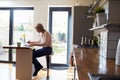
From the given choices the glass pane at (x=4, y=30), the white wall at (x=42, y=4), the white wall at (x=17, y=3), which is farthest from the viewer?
the glass pane at (x=4, y=30)

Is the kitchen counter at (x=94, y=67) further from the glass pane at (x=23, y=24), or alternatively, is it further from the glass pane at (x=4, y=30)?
the glass pane at (x=4, y=30)

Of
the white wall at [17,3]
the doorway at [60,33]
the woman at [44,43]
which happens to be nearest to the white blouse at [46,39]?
the woman at [44,43]

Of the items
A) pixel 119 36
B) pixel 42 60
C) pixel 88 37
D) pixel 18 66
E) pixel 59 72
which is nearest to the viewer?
pixel 119 36

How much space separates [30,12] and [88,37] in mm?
2507

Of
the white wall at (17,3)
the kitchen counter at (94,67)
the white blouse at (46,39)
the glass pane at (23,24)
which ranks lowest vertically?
the kitchen counter at (94,67)

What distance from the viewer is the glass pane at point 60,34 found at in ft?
21.0

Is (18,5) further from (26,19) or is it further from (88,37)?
(88,37)

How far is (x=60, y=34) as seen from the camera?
642 cm

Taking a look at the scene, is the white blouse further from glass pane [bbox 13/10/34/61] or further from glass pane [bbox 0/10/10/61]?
glass pane [bbox 0/10/10/61]

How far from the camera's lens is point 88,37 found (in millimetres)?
5047

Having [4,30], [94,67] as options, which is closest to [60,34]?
[4,30]

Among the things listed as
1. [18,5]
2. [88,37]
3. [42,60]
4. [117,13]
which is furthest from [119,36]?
[18,5]

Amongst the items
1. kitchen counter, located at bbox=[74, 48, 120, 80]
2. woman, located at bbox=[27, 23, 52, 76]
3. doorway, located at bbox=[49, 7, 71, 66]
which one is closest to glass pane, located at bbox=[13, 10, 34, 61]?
doorway, located at bbox=[49, 7, 71, 66]

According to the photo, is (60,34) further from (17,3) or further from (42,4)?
(17,3)
